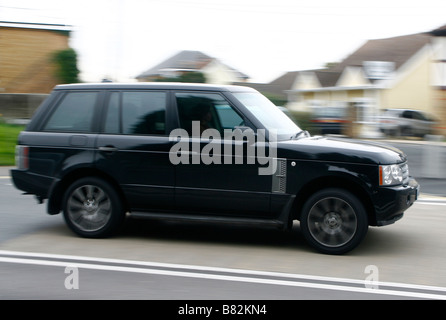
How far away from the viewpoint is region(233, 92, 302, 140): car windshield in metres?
6.69

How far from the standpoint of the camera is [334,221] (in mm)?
6375

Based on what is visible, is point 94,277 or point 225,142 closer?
point 94,277

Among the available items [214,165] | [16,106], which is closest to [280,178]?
[214,165]

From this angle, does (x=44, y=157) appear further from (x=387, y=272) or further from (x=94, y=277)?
(x=387, y=272)

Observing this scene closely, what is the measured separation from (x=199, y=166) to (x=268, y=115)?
3.40 ft

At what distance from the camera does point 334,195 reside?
633cm

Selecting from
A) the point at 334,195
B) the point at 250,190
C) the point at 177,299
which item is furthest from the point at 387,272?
the point at 177,299

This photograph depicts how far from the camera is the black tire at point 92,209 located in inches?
274

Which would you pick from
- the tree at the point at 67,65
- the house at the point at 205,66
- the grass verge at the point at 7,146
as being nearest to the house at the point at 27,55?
the tree at the point at 67,65

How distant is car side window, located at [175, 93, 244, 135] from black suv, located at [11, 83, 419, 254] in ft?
0.04

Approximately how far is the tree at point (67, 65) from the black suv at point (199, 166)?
22.6 m

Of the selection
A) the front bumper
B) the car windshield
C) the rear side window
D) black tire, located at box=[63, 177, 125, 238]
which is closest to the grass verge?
the rear side window

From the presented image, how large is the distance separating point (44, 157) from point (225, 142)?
7.38 feet
